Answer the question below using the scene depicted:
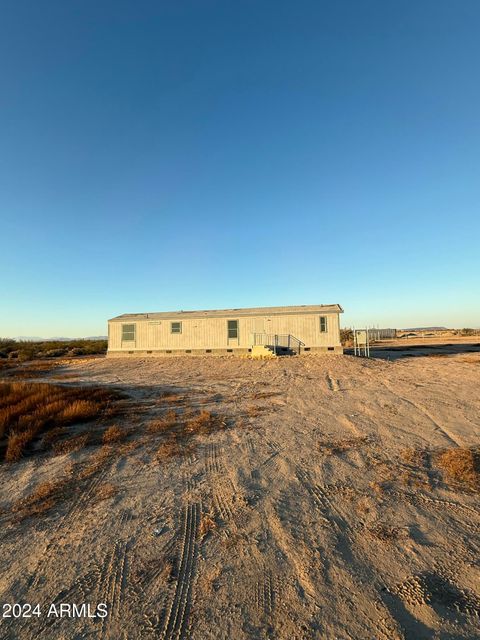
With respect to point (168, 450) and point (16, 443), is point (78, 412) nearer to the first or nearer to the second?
point (16, 443)

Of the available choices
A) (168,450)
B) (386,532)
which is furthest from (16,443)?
(386,532)

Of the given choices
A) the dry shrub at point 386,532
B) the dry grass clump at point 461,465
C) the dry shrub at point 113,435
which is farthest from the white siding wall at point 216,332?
the dry shrub at point 386,532

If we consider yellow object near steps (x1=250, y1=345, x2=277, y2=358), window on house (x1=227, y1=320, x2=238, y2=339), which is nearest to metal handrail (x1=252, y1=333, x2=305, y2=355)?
yellow object near steps (x1=250, y1=345, x2=277, y2=358)

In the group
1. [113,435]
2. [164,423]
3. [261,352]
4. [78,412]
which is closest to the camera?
[113,435]

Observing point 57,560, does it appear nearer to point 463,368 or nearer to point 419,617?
point 419,617

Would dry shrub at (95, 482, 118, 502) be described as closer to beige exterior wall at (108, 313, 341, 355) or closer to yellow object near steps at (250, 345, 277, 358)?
yellow object near steps at (250, 345, 277, 358)

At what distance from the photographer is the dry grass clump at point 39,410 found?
6.88 m

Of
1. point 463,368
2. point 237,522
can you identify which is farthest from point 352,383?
point 237,522

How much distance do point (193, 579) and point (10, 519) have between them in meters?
2.81

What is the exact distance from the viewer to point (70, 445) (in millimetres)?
6621

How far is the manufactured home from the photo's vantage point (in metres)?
24.2

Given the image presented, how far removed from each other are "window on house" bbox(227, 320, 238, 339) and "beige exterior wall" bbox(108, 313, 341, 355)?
0.83 ft

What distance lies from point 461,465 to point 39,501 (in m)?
6.54

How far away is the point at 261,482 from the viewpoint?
5.04m
